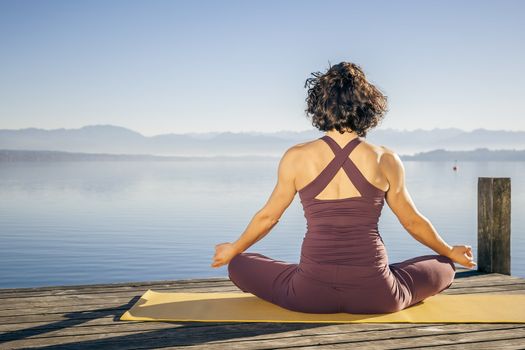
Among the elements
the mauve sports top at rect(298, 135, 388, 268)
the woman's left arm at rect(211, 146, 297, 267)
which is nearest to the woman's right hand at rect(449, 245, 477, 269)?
the mauve sports top at rect(298, 135, 388, 268)

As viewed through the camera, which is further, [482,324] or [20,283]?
[20,283]

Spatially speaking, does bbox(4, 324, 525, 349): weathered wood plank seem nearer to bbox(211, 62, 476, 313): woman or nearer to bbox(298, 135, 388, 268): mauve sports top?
bbox(211, 62, 476, 313): woman

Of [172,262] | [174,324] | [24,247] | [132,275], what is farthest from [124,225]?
[174,324]

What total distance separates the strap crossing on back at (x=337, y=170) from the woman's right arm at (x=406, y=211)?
18 centimetres

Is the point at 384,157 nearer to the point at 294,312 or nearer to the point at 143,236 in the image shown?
the point at 294,312

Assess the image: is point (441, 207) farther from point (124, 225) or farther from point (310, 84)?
point (310, 84)

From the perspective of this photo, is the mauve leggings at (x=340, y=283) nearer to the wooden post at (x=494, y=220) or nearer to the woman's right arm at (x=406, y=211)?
the woman's right arm at (x=406, y=211)

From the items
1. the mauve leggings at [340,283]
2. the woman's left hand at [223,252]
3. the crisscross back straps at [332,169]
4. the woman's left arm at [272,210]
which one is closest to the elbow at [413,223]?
the mauve leggings at [340,283]

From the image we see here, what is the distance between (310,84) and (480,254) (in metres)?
3.63

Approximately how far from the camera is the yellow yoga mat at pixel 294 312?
13.5 feet

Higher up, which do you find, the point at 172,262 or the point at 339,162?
the point at 339,162

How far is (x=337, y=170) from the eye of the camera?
3822 millimetres

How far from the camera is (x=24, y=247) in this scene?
62.8ft

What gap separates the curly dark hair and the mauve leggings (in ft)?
3.09
